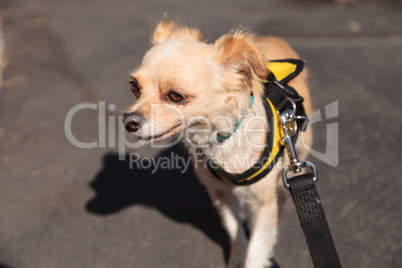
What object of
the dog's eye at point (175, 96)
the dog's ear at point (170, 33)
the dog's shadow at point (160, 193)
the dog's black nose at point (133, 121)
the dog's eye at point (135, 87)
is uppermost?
the dog's ear at point (170, 33)

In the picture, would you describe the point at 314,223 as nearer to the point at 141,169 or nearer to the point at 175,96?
the point at 175,96

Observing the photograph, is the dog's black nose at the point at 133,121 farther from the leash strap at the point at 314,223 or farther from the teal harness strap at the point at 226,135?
the leash strap at the point at 314,223

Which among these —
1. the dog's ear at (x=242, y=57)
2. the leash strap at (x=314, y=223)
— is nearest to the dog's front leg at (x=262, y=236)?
the leash strap at (x=314, y=223)

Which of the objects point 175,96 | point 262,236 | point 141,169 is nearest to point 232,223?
point 262,236

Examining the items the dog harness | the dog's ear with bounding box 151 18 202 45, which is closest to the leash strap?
the dog harness

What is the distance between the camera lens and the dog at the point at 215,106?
249 cm

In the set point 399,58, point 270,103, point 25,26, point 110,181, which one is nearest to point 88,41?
point 25,26

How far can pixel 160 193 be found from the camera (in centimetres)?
414

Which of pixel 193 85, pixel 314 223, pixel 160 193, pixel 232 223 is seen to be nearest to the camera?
pixel 314 223

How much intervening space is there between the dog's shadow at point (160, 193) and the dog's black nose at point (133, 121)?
5.08 feet

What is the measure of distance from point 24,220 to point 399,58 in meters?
5.16

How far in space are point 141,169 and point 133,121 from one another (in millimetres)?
2080

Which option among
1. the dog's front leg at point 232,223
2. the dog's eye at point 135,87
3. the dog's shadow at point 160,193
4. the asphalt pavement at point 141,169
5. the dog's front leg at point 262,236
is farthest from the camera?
the dog's shadow at point 160,193

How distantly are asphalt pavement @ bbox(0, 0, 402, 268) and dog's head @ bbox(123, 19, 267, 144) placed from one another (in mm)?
1012
